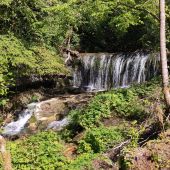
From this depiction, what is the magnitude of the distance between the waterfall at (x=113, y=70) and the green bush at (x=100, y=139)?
731 cm

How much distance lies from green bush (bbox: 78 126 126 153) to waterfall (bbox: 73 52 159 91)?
7308 mm

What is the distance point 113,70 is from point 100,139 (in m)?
9.03

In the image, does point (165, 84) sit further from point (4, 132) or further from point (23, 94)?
point (23, 94)

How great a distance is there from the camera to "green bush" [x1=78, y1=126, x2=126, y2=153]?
11328mm

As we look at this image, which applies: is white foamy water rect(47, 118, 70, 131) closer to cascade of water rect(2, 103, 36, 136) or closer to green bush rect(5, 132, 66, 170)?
cascade of water rect(2, 103, 36, 136)

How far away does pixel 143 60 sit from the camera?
19203mm

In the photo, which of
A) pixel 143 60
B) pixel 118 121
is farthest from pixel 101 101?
pixel 143 60

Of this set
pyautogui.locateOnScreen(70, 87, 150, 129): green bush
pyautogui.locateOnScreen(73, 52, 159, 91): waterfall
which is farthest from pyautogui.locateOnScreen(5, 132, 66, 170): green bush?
pyautogui.locateOnScreen(73, 52, 159, 91): waterfall

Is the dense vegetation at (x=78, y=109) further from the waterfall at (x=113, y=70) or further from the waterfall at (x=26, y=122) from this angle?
the waterfall at (x=113, y=70)

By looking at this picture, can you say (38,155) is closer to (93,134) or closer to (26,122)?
(93,134)

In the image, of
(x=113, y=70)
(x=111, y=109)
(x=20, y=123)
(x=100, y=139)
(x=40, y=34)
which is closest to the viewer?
(x=100, y=139)

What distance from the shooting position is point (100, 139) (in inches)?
452

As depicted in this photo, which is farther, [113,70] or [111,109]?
[113,70]

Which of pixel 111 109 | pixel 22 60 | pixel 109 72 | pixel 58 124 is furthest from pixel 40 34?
pixel 111 109
